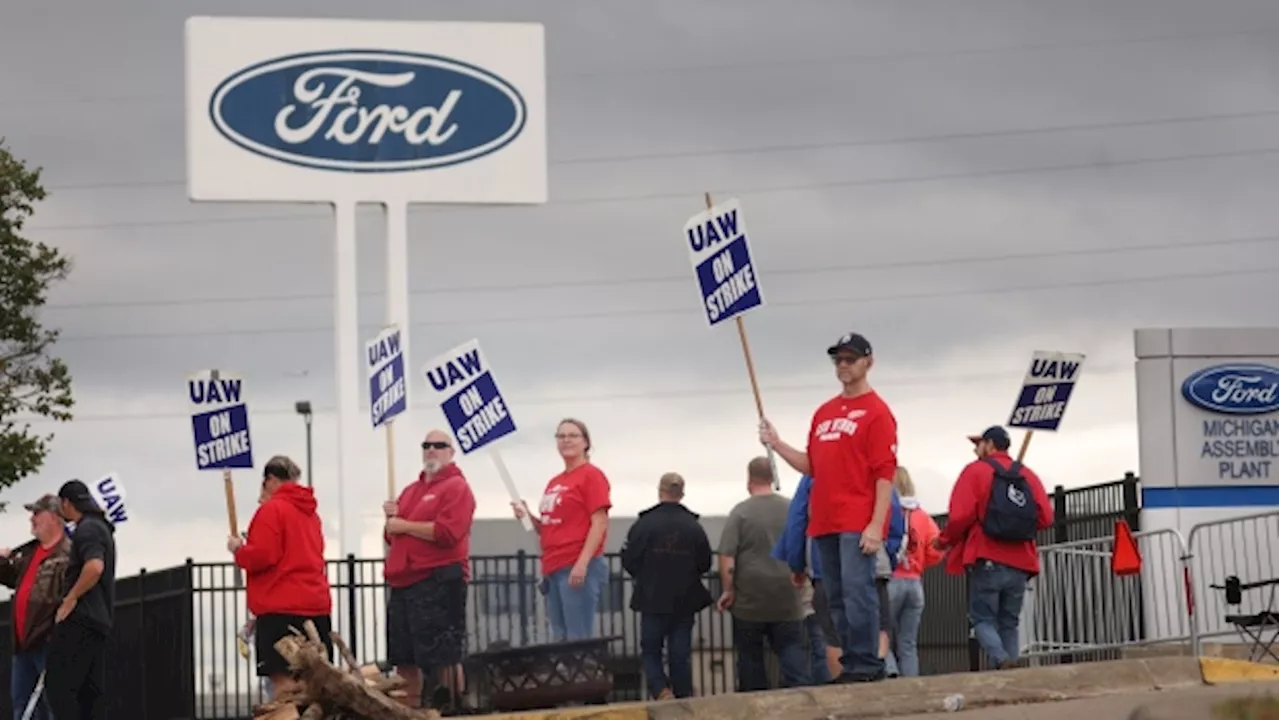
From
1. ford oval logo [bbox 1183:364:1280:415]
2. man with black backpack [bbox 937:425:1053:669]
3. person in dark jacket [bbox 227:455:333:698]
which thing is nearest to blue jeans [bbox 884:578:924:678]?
man with black backpack [bbox 937:425:1053:669]

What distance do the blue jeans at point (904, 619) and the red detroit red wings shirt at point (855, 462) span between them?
4.02 meters

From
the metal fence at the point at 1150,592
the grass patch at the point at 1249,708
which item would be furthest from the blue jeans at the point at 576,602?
the grass patch at the point at 1249,708

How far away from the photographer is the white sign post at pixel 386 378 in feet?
74.7

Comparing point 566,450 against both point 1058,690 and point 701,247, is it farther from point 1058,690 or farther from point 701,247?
point 1058,690

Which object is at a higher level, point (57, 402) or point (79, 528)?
point (57, 402)

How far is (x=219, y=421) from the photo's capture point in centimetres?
2341

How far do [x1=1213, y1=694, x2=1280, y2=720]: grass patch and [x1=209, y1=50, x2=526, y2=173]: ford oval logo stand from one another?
57.8 ft

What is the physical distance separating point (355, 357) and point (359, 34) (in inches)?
144

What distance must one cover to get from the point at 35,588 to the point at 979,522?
6865mm

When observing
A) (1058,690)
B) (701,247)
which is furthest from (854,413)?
(701,247)

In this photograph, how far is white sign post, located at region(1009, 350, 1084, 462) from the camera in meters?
22.5

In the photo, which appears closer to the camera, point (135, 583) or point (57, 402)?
point (135, 583)

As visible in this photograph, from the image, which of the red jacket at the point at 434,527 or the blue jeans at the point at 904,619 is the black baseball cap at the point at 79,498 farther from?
the blue jeans at the point at 904,619

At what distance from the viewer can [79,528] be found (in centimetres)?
1783
